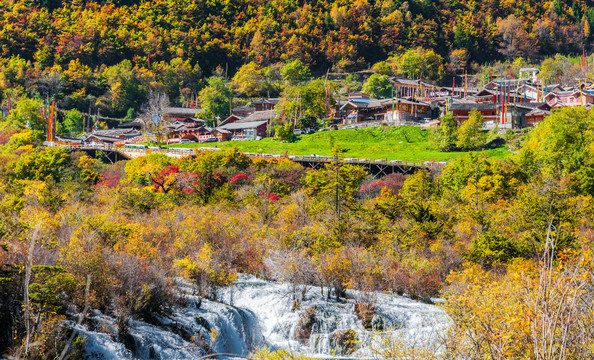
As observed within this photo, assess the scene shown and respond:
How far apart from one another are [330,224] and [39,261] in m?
20.1

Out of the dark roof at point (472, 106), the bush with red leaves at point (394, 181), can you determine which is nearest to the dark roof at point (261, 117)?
the dark roof at point (472, 106)

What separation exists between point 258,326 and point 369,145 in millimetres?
55638

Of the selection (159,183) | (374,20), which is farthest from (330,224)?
(374,20)

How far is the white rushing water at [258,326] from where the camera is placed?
20.5m

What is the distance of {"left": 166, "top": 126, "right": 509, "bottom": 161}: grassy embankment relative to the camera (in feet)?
232

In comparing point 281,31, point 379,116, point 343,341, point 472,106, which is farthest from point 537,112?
point 281,31

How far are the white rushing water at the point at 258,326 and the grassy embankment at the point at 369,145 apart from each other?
41294mm

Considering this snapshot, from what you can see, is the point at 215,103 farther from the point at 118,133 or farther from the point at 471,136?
the point at 471,136

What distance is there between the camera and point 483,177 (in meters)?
50.3

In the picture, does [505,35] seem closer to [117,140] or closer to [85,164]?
[117,140]

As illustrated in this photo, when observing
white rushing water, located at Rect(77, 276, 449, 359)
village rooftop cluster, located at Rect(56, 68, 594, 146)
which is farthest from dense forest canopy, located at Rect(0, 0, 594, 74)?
white rushing water, located at Rect(77, 276, 449, 359)

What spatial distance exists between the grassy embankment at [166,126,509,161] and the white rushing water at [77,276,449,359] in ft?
135

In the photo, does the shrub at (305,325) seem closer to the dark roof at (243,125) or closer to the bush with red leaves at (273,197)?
the bush with red leaves at (273,197)

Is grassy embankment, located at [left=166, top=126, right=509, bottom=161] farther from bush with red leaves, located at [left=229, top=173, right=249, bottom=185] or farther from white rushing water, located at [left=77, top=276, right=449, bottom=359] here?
white rushing water, located at [left=77, top=276, right=449, bottom=359]
